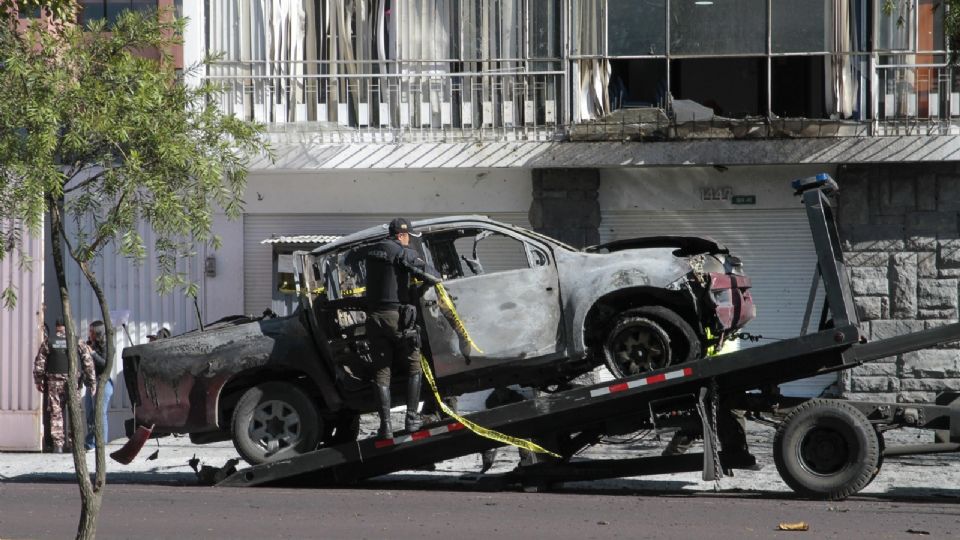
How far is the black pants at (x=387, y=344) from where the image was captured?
34.4 feet

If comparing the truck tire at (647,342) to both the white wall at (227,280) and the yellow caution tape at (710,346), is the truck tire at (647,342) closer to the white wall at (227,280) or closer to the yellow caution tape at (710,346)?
the yellow caution tape at (710,346)

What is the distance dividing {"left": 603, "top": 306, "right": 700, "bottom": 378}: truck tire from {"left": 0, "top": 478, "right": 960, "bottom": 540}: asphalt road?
106 centimetres

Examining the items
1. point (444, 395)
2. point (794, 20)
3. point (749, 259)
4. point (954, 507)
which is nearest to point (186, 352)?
point (444, 395)

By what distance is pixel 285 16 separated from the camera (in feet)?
54.0

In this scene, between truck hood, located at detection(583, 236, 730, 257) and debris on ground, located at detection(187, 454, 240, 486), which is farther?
debris on ground, located at detection(187, 454, 240, 486)

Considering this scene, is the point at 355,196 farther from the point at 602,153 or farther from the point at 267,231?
the point at 602,153

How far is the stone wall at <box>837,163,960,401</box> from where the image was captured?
15.4 m

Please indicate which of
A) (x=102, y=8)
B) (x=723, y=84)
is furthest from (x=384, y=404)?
(x=102, y=8)

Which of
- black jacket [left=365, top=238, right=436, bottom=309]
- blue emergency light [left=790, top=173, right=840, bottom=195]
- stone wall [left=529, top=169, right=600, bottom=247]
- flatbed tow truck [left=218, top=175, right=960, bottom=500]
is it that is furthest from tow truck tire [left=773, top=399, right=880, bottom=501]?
stone wall [left=529, top=169, right=600, bottom=247]

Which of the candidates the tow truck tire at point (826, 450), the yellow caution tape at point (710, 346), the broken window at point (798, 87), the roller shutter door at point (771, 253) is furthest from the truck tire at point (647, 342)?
the broken window at point (798, 87)

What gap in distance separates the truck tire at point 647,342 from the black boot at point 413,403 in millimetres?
1541

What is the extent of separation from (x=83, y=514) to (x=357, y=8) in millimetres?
10159

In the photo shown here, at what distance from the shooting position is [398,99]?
53.3ft

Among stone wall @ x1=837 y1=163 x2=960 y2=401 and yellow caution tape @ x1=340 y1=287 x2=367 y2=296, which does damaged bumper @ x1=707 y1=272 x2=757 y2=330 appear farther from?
stone wall @ x1=837 y1=163 x2=960 y2=401
